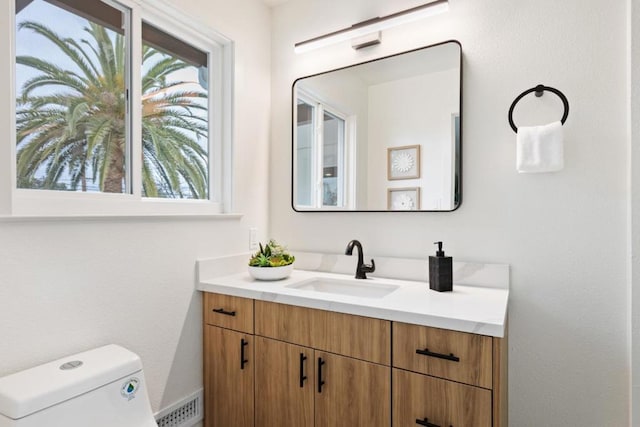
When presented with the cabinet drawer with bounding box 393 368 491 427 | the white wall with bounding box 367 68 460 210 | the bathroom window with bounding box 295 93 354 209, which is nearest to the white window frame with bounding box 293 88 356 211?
the bathroom window with bounding box 295 93 354 209

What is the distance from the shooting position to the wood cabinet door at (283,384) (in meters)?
1.47

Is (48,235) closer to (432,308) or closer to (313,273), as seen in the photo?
(313,273)

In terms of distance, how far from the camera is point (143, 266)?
1.56 meters

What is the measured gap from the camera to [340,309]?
1.39 metres

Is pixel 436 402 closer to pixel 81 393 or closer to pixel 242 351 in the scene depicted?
pixel 242 351

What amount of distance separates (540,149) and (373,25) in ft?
3.44

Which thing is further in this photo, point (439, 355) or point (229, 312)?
point (229, 312)

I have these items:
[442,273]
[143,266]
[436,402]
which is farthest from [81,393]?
[442,273]

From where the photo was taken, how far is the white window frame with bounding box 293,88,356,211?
2010mm

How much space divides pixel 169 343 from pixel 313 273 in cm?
83

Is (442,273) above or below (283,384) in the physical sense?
above

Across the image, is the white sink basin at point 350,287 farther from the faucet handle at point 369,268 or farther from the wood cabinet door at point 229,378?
the wood cabinet door at point 229,378

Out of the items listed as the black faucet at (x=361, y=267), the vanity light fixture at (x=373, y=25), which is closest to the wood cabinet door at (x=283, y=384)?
the black faucet at (x=361, y=267)

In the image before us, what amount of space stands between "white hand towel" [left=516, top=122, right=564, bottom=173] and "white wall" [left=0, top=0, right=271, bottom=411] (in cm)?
145
